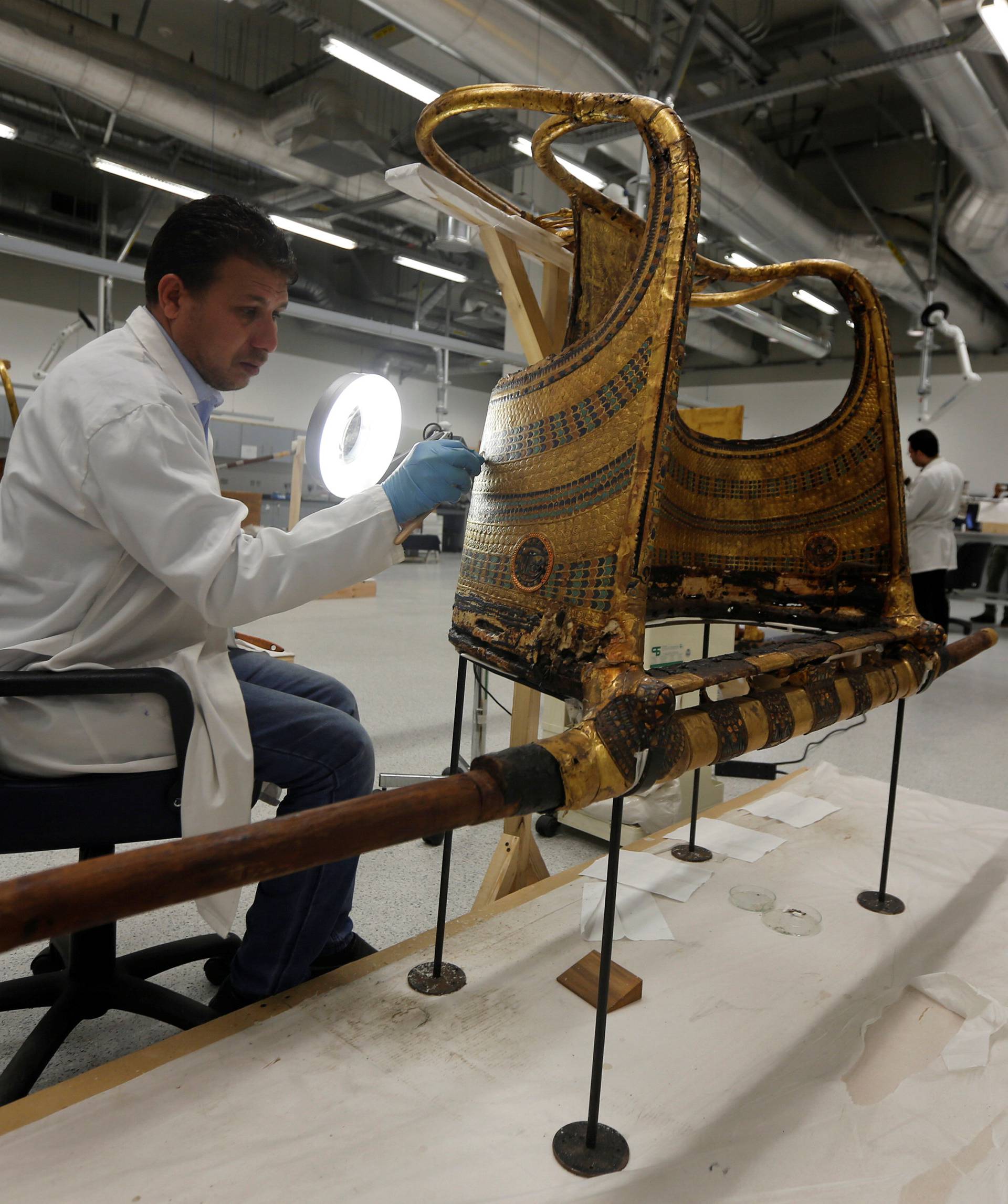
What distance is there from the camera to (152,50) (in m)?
5.04

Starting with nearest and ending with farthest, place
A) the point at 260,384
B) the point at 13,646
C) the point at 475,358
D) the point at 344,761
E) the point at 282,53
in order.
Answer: the point at 13,646, the point at 344,761, the point at 282,53, the point at 260,384, the point at 475,358

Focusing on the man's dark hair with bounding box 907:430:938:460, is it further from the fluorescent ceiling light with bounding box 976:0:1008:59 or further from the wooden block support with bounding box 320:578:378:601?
the wooden block support with bounding box 320:578:378:601

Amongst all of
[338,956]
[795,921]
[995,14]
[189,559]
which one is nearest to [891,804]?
[795,921]

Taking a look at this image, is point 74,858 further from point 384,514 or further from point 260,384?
point 260,384

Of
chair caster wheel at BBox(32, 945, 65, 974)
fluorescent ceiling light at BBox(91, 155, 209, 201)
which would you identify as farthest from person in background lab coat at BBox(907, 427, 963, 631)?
fluorescent ceiling light at BBox(91, 155, 209, 201)

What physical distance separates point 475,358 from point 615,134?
27.8ft

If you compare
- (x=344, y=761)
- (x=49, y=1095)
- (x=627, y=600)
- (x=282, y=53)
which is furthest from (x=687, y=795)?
(x=282, y=53)

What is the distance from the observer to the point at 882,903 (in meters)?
1.46

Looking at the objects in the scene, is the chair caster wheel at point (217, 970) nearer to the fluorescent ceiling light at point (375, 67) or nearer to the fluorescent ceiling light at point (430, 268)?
the fluorescent ceiling light at point (375, 67)

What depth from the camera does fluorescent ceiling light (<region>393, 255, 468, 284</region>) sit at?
757cm

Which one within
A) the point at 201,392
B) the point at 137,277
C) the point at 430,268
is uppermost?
the point at 430,268

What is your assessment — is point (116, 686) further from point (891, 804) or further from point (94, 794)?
point (891, 804)

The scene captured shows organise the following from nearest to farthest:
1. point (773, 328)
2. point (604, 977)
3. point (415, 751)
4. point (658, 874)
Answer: point (604, 977), point (658, 874), point (415, 751), point (773, 328)

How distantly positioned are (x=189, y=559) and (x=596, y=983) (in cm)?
81
